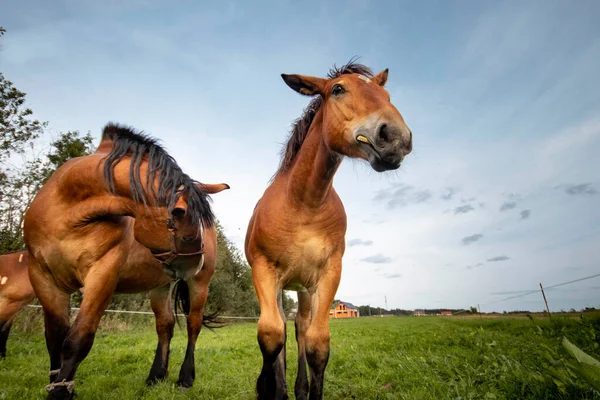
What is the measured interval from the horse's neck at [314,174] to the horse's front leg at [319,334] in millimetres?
749

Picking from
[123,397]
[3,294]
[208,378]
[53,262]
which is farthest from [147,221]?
[3,294]

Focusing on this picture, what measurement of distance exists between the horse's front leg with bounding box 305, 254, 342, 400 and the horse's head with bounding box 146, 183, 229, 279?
1250mm

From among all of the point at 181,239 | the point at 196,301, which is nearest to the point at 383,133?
the point at 181,239

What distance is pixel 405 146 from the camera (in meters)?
2.37

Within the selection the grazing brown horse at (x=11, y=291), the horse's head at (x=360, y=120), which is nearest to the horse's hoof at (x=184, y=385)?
the horse's head at (x=360, y=120)

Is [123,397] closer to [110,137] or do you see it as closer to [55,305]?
[55,305]

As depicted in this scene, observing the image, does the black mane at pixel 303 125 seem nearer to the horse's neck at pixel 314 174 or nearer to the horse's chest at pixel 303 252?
the horse's neck at pixel 314 174

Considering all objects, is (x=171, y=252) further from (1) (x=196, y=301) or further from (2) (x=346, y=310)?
(2) (x=346, y=310)

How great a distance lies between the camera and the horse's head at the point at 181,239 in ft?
10.3

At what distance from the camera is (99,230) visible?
3.45 meters

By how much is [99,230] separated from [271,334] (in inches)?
79.6

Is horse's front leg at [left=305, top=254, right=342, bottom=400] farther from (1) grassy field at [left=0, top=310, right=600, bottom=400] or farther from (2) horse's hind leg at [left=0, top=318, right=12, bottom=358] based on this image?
(2) horse's hind leg at [left=0, top=318, right=12, bottom=358]

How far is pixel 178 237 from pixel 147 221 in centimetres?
35

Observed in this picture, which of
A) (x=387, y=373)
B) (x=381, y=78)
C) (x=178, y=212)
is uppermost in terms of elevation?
(x=381, y=78)
